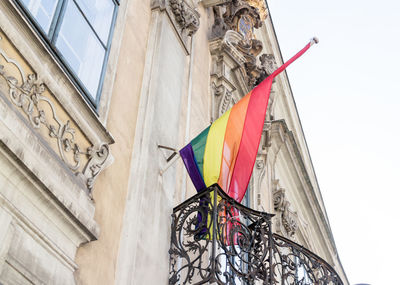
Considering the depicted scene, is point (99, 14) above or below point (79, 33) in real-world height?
above

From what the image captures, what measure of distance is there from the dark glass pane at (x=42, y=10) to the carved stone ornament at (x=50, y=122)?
26.5 inches

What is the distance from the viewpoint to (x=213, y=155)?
6707 millimetres

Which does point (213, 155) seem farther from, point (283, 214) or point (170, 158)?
point (283, 214)

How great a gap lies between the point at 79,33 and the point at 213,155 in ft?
6.40

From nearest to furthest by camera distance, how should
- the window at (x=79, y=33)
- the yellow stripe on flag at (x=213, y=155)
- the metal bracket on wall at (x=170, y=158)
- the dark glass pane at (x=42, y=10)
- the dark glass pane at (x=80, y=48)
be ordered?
the dark glass pane at (x=42, y=10) < the window at (x=79, y=33) < the dark glass pane at (x=80, y=48) < the yellow stripe on flag at (x=213, y=155) < the metal bracket on wall at (x=170, y=158)

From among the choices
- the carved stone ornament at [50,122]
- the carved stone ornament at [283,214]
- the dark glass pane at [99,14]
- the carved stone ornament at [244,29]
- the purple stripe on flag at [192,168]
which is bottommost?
the carved stone ornament at [50,122]

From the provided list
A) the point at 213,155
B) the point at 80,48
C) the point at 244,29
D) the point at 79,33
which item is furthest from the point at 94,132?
the point at 244,29

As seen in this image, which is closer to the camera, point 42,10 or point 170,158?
point 42,10

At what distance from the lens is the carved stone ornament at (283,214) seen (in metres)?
13.0

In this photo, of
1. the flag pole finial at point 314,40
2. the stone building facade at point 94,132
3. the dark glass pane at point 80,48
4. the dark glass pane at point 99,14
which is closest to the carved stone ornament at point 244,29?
the stone building facade at point 94,132

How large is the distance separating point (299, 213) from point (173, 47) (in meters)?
8.26

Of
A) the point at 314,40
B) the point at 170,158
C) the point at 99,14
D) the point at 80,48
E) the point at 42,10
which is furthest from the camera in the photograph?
the point at 314,40

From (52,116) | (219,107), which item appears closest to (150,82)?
(52,116)

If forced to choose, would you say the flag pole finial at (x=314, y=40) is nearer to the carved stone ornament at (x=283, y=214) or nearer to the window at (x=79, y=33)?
the window at (x=79, y=33)
